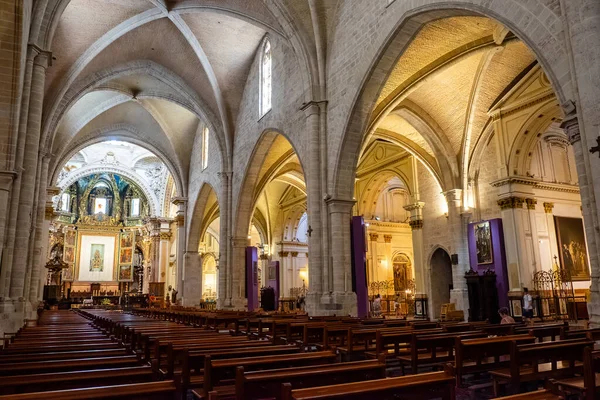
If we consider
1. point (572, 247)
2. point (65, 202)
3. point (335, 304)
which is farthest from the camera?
point (65, 202)

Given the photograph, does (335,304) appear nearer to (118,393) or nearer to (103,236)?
(118,393)

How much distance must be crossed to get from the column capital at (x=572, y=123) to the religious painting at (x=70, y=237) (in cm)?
4209

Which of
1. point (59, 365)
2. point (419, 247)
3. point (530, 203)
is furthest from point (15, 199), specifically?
point (419, 247)

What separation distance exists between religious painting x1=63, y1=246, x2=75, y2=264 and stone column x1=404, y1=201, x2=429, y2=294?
32.0 m

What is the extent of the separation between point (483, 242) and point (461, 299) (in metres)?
2.35

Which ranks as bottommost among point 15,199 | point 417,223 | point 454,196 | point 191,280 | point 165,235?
point 191,280

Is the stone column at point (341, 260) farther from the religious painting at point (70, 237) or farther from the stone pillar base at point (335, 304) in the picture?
the religious painting at point (70, 237)

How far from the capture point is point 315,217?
1316 cm

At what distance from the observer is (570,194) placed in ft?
55.4

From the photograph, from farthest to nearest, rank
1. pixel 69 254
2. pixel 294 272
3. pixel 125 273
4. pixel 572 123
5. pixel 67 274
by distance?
pixel 125 273 < pixel 69 254 < pixel 67 274 < pixel 294 272 < pixel 572 123

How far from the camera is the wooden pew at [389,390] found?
2.43m

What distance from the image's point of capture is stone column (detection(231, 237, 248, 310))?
20.3 meters

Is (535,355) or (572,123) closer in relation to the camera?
(535,355)

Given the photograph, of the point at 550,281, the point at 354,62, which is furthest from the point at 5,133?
the point at 550,281
